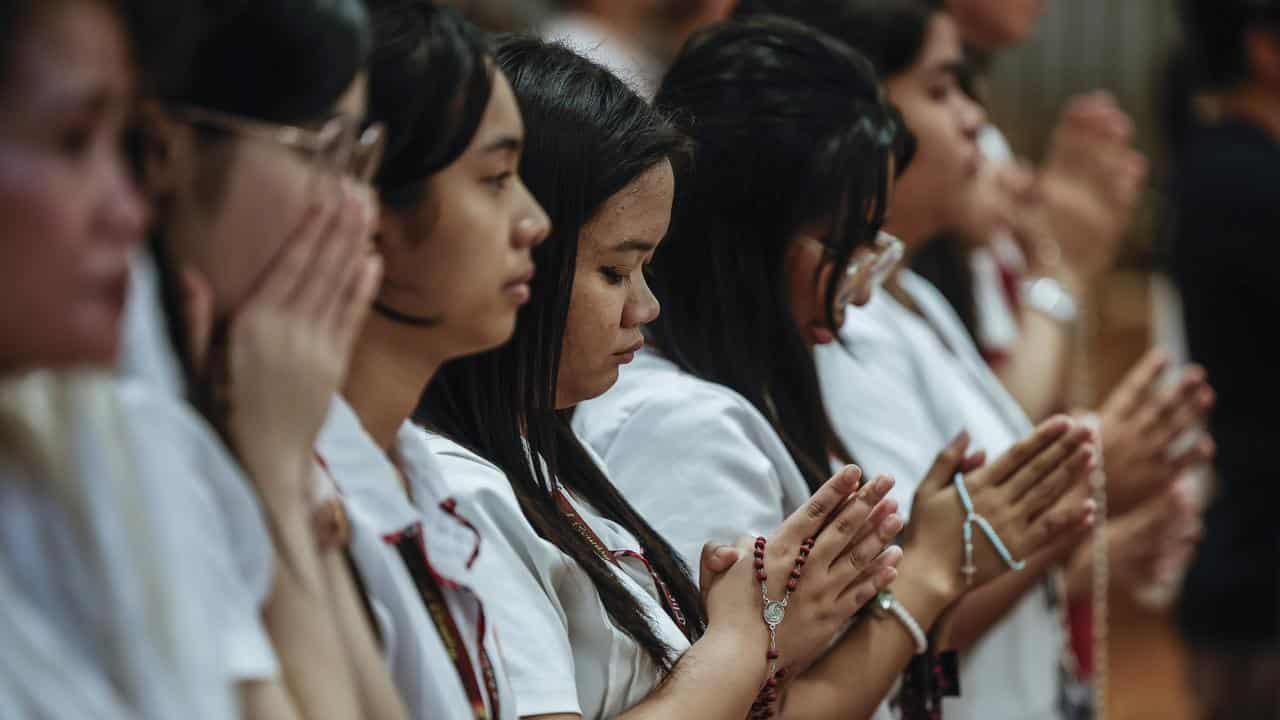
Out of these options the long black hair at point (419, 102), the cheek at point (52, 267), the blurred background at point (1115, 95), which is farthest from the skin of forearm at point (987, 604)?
the blurred background at point (1115, 95)

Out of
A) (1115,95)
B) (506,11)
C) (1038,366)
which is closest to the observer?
(1038,366)

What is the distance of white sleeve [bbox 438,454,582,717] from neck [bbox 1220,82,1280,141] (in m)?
2.36

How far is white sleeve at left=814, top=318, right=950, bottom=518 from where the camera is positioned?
2033 mm

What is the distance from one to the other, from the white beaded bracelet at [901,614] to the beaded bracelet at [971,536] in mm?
100

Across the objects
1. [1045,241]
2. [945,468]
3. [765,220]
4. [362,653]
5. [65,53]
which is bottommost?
[1045,241]

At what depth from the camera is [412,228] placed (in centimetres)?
114

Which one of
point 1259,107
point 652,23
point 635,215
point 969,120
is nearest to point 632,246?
point 635,215

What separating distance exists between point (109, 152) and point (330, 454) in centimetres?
32

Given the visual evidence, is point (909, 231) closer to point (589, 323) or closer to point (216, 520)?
point (589, 323)

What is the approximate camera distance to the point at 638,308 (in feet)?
4.94

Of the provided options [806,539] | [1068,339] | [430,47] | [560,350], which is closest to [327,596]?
[430,47]

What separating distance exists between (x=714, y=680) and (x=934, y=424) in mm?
889

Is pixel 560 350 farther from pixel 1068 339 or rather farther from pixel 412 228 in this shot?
pixel 1068 339

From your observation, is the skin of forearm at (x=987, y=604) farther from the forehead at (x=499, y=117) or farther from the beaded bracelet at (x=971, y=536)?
the forehead at (x=499, y=117)
